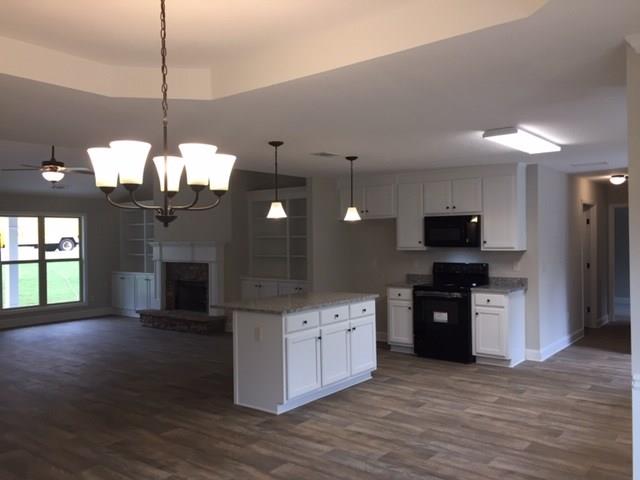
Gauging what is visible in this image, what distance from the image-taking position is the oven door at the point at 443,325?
20.4 ft

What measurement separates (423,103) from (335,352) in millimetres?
2547

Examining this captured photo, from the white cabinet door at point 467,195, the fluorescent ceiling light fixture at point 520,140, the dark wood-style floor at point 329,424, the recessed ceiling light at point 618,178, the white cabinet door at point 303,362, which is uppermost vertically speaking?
the recessed ceiling light at point 618,178

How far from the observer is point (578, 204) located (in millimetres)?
7723

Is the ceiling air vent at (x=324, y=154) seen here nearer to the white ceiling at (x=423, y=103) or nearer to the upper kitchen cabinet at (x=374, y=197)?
the white ceiling at (x=423, y=103)

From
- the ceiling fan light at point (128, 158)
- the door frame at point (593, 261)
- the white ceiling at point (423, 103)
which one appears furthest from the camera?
the door frame at point (593, 261)

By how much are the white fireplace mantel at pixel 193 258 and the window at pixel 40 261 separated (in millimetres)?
1726

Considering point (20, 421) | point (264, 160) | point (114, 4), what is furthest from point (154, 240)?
point (114, 4)

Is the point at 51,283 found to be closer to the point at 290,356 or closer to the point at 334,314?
the point at 334,314

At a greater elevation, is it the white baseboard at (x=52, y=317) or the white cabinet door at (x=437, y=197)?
the white cabinet door at (x=437, y=197)

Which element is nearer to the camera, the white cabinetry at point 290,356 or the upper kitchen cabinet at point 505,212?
the white cabinetry at point 290,356

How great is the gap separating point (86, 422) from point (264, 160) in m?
2.94

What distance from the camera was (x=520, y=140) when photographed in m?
4.49

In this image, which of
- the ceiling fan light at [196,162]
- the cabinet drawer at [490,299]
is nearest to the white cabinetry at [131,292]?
the cabinet drawer at [490,299]

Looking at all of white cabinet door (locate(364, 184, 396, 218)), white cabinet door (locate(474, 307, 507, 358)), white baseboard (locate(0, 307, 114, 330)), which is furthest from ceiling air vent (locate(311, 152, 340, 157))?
white baseboard (locate(0, 307, 114, 330))
